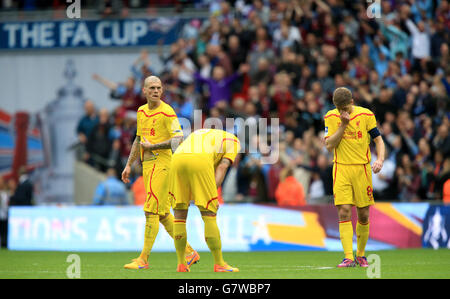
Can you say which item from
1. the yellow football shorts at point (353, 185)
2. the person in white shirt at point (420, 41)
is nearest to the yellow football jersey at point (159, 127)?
the yellow football shorts at point (353, 185)

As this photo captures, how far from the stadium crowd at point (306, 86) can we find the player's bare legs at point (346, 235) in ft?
21.0

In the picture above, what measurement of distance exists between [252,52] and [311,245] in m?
6.66

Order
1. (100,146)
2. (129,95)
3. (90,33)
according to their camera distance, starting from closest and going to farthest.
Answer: (100,146), (129,95), (90,33)

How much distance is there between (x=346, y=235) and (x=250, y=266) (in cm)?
173

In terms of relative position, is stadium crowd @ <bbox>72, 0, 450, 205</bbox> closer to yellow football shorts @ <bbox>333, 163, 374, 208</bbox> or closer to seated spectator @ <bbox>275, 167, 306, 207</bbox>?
seated spectator @ <bbox>275, 167, 306, 207</bbox>

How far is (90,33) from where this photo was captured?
1063 inches

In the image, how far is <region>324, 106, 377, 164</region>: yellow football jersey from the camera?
41.9 feet

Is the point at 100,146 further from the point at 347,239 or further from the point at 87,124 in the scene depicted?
the point at 347,239

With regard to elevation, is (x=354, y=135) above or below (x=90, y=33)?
below

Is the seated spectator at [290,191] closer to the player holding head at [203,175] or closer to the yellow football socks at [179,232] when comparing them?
the yellow football socks at [179,232]

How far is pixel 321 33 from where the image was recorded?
923 inches

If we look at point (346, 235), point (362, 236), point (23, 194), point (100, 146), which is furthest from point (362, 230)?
point (100, 146)

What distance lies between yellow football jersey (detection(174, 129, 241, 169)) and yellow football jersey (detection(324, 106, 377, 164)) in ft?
6.79

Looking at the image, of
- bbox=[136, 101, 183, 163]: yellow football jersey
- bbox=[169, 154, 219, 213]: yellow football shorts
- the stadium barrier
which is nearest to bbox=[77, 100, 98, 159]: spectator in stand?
the stadium barrier
